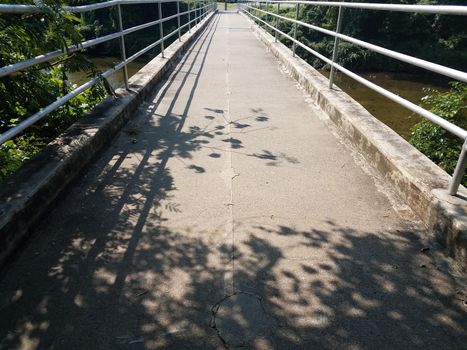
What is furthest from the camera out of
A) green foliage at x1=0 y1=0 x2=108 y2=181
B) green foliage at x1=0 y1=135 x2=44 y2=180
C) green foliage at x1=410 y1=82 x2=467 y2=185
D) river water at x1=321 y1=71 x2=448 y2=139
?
river water at x1=321 y1=71 x2=448 y2=139

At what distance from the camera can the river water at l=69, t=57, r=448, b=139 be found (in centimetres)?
1230

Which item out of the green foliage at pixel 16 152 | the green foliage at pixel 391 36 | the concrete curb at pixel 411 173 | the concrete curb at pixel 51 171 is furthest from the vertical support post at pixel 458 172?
the green foliage at pixel 391 36

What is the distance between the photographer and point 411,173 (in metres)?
2.76

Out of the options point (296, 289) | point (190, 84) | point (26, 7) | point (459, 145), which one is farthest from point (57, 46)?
point (459, 145)

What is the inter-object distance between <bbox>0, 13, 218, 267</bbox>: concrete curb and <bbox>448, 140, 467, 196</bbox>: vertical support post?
2.73 metres

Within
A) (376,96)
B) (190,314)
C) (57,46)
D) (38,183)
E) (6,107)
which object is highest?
(57,46)

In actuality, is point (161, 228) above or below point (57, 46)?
below

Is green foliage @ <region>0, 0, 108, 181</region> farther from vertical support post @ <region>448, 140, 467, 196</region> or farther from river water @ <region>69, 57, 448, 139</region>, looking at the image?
river water @ <region>69, 57, 448, 139</region>

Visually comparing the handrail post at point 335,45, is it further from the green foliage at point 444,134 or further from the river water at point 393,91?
the river water at point 393,91

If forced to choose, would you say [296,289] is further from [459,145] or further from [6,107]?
[459,145]

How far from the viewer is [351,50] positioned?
69.1 ft

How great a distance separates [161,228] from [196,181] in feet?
2.38

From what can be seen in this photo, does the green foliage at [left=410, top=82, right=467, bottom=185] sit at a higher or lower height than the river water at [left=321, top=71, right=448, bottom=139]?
higher

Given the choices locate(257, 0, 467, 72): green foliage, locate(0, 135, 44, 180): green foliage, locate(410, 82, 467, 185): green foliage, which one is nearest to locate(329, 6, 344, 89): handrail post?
locate(410, 82, 467, 185): green foliage
